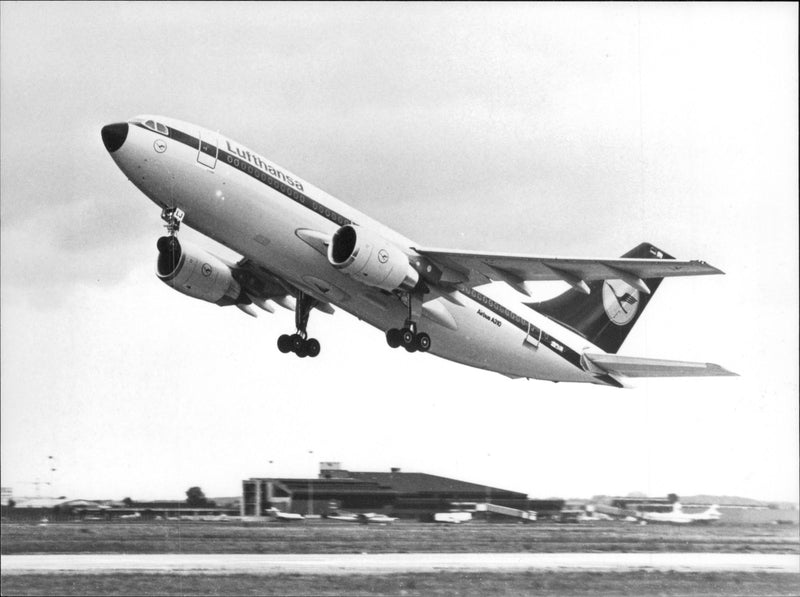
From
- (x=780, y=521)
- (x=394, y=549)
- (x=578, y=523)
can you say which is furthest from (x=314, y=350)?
(x=780, y=521)

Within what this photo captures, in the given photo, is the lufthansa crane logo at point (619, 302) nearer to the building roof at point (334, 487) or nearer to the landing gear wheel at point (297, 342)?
the building roof at point (334, 487)

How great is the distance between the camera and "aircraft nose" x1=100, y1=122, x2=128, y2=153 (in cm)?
2516

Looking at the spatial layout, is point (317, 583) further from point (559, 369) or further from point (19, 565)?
point (559, 369)

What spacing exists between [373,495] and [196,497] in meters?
6.05

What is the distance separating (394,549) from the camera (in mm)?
26672

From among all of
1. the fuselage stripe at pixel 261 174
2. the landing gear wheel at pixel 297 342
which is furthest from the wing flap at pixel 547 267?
the landing gear wheel at pixel 297 342

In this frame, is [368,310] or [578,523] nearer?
[368,310]

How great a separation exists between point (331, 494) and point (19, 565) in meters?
13.4

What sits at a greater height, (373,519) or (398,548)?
(373,519)

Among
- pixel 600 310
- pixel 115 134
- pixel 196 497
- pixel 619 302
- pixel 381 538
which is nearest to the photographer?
pixel 115 134

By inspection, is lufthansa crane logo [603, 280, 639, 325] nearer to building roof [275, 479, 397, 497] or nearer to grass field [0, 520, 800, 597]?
grass field [0, 520, 800, 597]

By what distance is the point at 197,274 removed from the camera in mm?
31359

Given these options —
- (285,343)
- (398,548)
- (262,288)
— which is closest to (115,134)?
(262,288)

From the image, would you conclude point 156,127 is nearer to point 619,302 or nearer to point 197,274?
point 197,274
